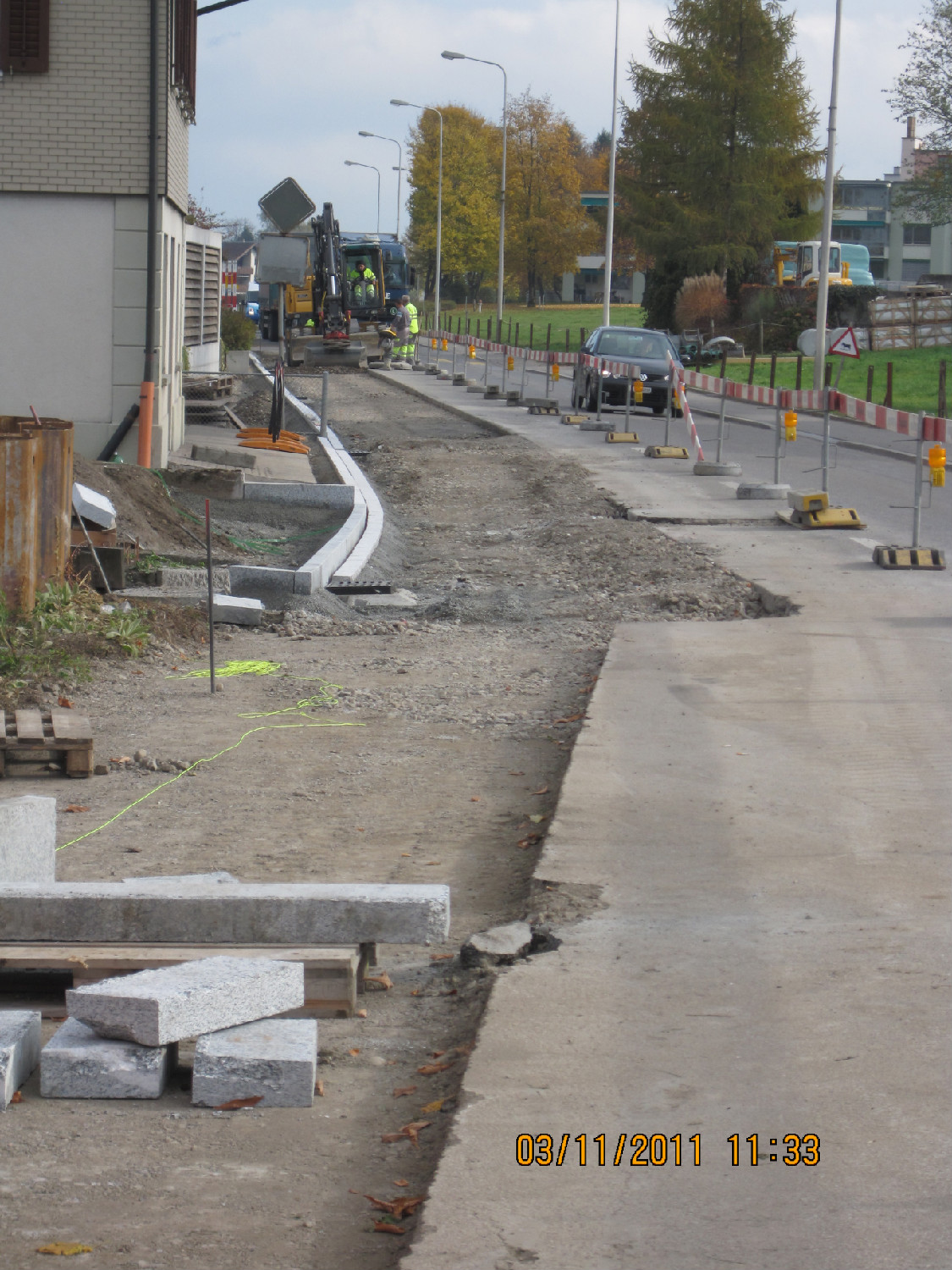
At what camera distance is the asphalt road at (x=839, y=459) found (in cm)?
1609

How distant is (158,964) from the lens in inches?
164

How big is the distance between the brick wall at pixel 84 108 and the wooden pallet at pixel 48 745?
1041 cm

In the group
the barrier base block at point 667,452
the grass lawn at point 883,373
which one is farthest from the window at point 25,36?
the grass lawn at point 883,373

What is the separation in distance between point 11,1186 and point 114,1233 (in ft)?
1.06

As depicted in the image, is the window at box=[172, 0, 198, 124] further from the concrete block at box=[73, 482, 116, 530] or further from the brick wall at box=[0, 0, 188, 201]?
the concrete block at box=[73, 482, 116, 530]

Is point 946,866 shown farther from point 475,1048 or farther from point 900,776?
point 475,1048

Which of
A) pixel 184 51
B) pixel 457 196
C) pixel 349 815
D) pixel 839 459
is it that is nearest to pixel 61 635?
pixel 349 815

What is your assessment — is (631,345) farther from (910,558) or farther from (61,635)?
(61,635)

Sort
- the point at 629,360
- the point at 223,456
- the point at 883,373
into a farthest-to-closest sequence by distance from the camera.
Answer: the point at 883,373 → the point at 629,360 → the point at 223,456

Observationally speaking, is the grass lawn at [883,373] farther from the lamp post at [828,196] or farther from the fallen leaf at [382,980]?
the fallen leaf at [382,980]

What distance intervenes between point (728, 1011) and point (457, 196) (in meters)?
87.2

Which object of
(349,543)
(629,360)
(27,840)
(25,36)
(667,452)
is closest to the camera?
(27,840)

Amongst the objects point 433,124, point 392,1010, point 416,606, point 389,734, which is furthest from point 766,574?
point 433,124

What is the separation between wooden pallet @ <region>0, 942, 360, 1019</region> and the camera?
4203mm
